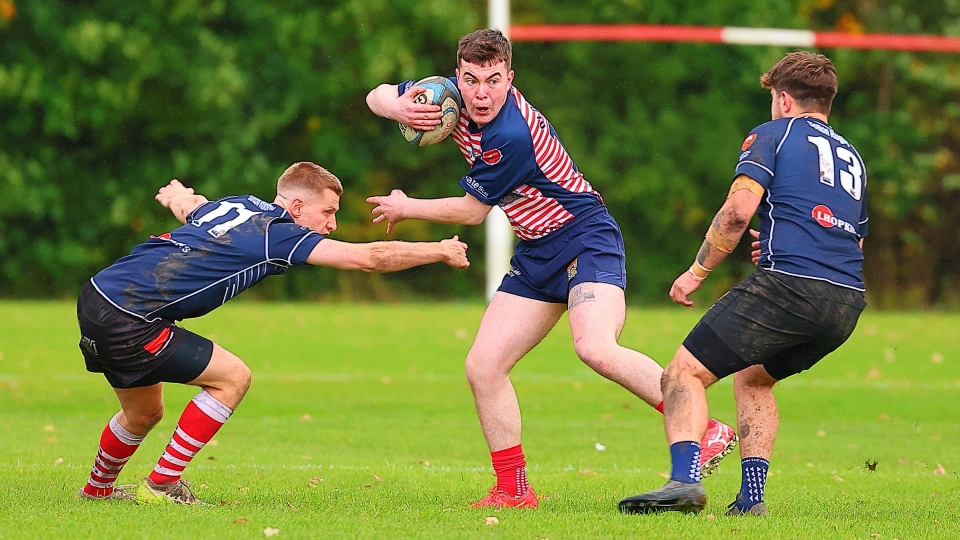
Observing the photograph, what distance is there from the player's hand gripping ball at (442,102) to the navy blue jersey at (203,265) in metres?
0.80

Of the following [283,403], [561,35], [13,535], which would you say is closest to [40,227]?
[561,35]

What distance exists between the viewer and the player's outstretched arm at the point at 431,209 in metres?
6.29

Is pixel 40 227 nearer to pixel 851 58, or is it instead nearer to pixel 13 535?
pixel 851 58

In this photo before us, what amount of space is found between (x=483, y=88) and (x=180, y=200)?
5.47 ft

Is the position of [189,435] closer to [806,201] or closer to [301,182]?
[301,182]

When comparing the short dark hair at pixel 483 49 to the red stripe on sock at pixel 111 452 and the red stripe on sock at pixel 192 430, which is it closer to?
the red stripe on sock at pixel 192 430

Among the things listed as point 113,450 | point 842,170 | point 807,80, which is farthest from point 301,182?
point 842,170

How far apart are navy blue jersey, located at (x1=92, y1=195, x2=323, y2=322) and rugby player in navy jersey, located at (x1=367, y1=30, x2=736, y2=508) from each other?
1.85ft

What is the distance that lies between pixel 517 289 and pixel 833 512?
6.13ft

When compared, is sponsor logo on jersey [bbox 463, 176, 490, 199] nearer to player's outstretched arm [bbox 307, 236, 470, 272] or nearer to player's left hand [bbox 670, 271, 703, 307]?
player's outstretched arm [bbox 307, 236, 470, 272]

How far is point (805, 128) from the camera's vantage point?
5.72 metres

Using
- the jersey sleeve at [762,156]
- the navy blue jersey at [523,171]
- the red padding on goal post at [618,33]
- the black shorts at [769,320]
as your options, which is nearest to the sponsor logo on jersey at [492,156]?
the navy blue jersey at [523,171]

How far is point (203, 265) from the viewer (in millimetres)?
5875

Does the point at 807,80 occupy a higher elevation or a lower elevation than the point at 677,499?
higher
